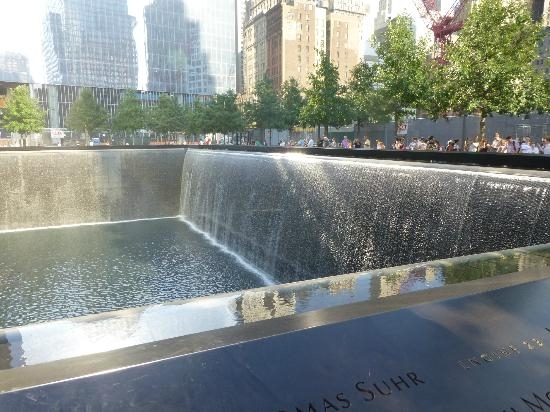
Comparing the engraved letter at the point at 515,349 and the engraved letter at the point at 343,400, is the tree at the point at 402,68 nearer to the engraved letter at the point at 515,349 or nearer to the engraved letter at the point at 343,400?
the engraved letter at the point at 515,349

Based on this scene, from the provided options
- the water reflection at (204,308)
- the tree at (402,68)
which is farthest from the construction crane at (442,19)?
the water reflection at (204,308)

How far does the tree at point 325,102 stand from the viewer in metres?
29.8

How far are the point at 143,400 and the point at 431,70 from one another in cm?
2573

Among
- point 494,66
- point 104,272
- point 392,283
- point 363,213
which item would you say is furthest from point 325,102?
point 392,283

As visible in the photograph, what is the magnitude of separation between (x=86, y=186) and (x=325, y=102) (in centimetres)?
1748

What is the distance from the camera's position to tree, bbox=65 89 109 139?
4744cm

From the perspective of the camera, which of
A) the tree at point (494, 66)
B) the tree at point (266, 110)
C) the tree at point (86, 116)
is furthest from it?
the tree at point (86, 116)

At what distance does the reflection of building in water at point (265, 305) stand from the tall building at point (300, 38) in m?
81.4

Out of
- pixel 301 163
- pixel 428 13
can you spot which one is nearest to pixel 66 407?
pixel 301 163

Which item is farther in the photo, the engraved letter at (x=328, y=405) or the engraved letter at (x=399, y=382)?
the engraved letter at (x=399, y=382)

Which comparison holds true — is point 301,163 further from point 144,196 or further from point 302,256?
point 144,196

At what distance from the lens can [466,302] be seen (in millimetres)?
1988

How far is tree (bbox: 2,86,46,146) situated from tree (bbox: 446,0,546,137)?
38.2 metres

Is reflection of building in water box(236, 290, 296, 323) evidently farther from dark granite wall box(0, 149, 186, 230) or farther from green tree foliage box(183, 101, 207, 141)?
green tree foliage box(183, 101, 207, 141)
